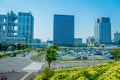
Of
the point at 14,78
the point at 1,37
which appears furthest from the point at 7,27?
the point at 14,78

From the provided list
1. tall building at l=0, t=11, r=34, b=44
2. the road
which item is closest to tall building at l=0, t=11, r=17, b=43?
tall building at l=0, t=11, r=34, b=44

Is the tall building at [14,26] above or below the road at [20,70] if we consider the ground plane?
above

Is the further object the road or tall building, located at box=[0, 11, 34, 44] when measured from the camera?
tall building, located at box=[0, 11, 34, 44]

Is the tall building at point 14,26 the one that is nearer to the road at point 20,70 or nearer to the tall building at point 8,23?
the tall building at point 8,23

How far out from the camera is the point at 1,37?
12838cm

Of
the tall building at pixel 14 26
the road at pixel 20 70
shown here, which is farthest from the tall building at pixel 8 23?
the road at pixel 20 70

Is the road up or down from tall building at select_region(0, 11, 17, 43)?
down

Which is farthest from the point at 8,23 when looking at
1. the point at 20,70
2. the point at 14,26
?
the point at 20,70

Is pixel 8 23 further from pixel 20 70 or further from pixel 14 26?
pixel 20 70

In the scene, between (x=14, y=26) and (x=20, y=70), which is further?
(x=14, y=26)

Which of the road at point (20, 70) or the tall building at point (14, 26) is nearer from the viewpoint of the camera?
the road at point (20, 70)

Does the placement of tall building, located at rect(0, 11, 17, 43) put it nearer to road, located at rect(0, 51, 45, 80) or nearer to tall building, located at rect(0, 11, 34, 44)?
tall building, located at rect(0, 11, 34, 44)

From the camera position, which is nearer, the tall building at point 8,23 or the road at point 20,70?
the road at point 20,70

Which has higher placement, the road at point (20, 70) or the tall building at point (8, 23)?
the tall building at point (8, 23)
